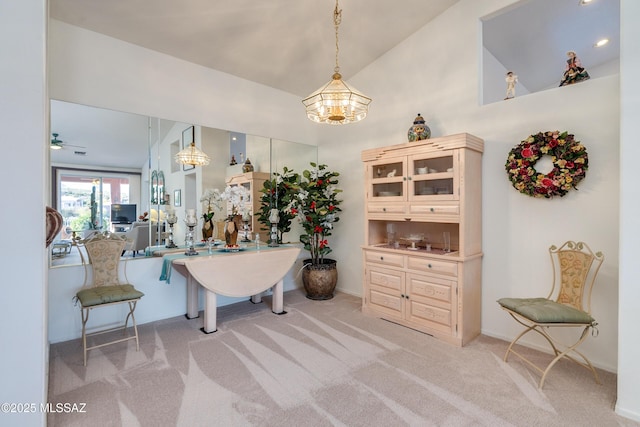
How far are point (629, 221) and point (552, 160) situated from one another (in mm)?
858

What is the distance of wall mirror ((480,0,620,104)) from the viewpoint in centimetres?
307

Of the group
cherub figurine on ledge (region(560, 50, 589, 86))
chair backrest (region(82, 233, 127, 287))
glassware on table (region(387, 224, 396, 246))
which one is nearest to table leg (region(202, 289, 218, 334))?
chair backrest (region(82, 233, 127, 287))

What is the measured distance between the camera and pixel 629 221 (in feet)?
5.91

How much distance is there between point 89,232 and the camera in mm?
2982

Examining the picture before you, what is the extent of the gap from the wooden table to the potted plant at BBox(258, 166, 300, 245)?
699 mm

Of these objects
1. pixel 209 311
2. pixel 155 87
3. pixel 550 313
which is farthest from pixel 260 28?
pixel 550 313

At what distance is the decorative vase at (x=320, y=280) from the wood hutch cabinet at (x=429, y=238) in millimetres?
698

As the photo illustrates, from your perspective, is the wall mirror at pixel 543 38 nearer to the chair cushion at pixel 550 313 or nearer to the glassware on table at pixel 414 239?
the glassware on table at pixel 414 239

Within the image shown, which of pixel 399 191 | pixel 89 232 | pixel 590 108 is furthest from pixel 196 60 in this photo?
pixel 590 108

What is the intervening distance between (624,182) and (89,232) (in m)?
4.27

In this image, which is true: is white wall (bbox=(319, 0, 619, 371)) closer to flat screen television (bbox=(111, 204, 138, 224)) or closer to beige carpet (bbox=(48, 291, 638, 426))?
beige carpet (bbox=(48, 291, 638, 426))

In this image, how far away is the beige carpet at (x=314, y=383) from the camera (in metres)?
1.79

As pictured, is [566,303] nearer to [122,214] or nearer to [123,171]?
[122,214]

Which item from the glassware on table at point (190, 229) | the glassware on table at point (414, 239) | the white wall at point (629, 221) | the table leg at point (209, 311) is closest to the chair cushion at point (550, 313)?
the white wall at point (629, 221)
